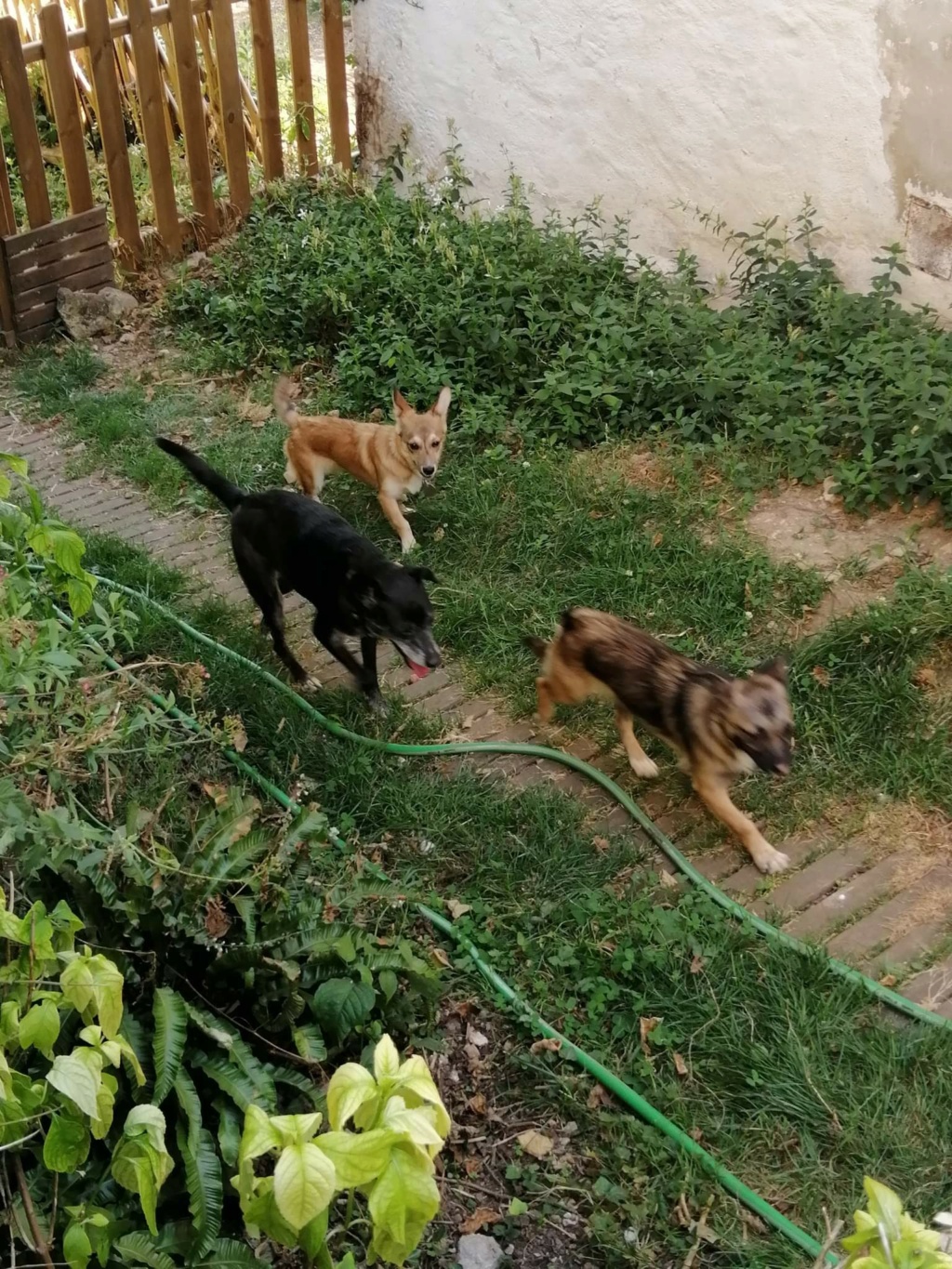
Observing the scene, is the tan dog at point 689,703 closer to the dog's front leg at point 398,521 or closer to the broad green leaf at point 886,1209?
the dog's front leg at point 398,521

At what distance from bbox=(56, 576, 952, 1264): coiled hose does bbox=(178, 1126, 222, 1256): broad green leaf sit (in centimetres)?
111

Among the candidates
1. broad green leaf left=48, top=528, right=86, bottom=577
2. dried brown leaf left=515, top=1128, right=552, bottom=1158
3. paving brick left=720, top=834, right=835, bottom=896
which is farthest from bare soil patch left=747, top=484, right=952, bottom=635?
broad green leaf left=48, top=528, right=86, bottom=577

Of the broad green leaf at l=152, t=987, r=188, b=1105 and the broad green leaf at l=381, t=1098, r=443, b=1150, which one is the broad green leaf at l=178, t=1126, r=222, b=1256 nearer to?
the broad green leaf at l=152, t=987, r=188, b=1105

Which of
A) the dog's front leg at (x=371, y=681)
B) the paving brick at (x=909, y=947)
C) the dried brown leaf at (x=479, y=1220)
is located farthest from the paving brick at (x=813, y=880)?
the dog's front leg at (x=371, y=681)

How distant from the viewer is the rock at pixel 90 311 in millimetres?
8297

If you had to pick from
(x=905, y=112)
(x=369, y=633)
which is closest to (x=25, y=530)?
(x=369, y=633)

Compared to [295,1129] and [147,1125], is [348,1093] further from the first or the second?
[147,1125]

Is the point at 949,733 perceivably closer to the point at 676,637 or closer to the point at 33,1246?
the point at 676,637

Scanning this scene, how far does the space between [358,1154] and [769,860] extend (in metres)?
2.84

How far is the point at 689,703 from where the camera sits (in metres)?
4.10

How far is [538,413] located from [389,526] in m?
1.11

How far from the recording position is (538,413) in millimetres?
6652

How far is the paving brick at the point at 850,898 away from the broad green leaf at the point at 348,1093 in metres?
2.57

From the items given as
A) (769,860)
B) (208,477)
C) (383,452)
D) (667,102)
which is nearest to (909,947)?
(769,860)
